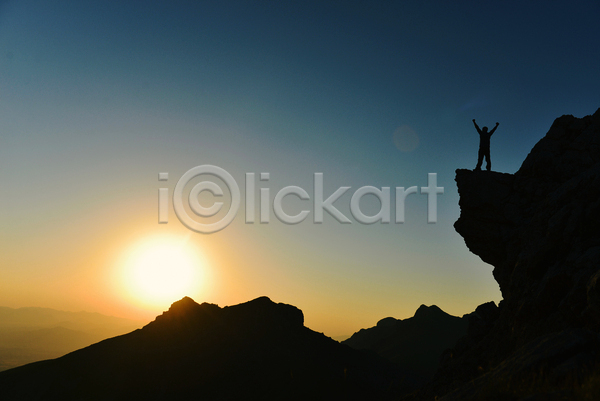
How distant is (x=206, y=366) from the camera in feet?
200

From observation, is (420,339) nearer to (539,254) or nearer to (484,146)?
(484,146)

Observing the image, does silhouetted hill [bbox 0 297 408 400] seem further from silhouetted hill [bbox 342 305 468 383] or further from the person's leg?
the person's leg

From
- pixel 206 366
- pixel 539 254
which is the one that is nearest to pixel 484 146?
pixel 539 254

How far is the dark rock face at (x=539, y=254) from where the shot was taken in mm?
8109

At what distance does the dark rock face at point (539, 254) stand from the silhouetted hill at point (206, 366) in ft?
140

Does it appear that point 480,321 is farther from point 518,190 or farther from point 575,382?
point 575,382

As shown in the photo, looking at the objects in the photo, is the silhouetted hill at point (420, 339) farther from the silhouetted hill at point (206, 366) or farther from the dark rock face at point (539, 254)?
the dark rock face at point (539, 254)

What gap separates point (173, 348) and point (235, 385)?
48.8 ft

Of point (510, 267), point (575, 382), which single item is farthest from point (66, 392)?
point (575, 382)

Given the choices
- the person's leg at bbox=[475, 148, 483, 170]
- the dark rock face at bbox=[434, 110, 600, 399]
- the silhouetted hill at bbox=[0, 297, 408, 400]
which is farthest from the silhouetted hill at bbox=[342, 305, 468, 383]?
the person's leg at bbox=[475, 148, 483, 170]

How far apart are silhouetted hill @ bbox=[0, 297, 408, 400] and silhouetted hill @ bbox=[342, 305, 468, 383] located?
23.1 meters

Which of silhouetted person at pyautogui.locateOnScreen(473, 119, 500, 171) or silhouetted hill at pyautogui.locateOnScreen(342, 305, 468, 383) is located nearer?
silhouetted person at pyautogui.locateOnScreen(473, 119, 500, 171)

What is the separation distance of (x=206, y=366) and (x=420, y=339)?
2977 inches

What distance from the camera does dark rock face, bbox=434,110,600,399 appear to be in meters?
8.11
